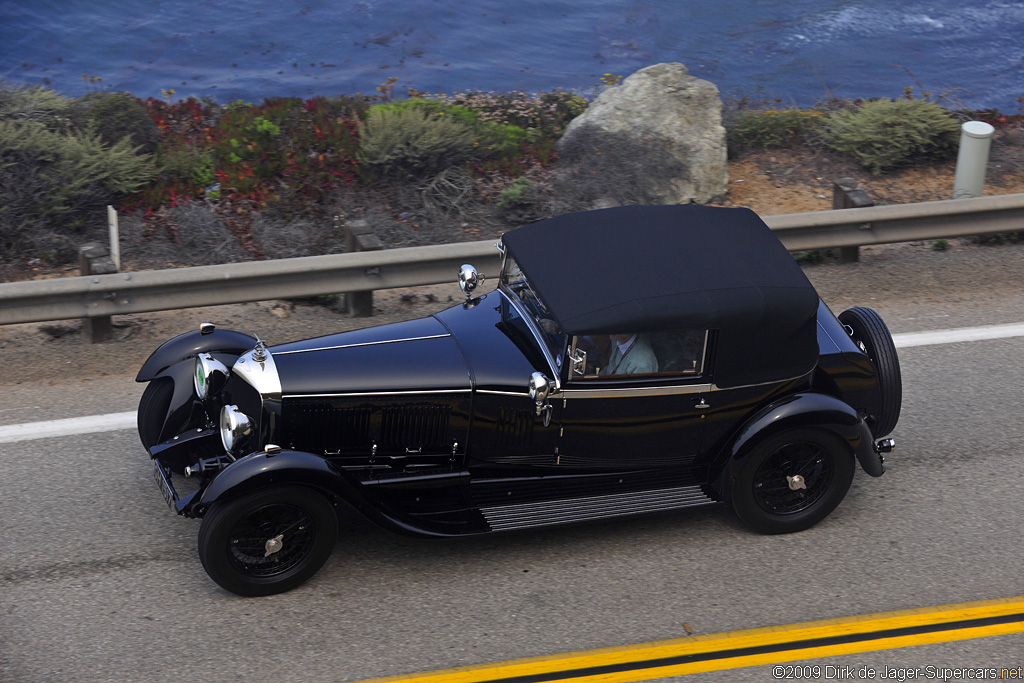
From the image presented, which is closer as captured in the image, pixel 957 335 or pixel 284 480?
pixel 284 480

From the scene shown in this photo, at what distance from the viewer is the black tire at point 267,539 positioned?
4.83 metres

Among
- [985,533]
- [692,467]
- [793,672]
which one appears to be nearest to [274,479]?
[692,467]

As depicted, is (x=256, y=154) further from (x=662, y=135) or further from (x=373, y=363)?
(x=373, y=363)

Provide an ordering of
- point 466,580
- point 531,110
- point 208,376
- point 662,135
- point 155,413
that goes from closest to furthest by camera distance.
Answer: point 466,580 → point 208,376 → point 155,413 → point 662,135 → point 531,110

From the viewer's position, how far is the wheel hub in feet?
16.3

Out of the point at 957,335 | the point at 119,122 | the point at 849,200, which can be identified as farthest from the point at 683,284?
the point at 119,122

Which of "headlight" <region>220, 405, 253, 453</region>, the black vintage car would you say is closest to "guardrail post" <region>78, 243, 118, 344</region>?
the black vintage car

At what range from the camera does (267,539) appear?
5004 millimetres

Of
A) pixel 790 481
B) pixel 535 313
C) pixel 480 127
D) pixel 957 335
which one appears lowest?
pixel 790 481

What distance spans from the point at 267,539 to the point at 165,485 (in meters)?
0.72

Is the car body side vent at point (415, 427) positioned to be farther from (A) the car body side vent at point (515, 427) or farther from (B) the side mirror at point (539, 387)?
(B) the side mirror at point (539, 387)

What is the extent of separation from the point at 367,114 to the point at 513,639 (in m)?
Answer: 7.79

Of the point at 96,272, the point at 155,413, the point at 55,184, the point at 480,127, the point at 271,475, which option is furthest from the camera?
the point at 480,127

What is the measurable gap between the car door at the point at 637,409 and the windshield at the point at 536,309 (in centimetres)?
12
